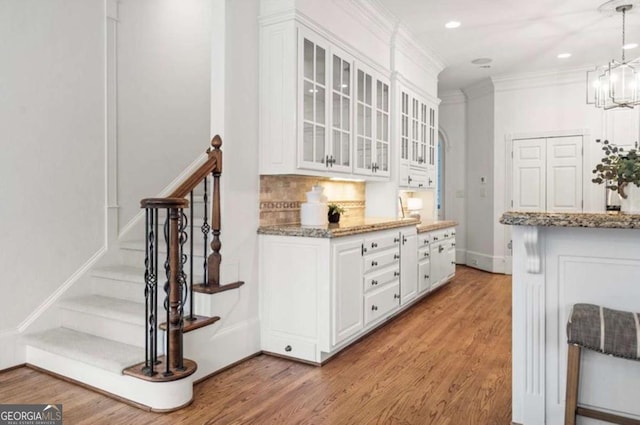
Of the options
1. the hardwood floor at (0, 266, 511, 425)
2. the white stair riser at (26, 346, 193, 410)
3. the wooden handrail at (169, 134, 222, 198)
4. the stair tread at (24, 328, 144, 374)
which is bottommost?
the hardwood floor at (0, 266, 511, 425)

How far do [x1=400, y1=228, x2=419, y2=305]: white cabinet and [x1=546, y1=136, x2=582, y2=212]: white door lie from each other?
10.0ft

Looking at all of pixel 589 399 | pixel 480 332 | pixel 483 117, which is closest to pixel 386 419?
pixel 589 399

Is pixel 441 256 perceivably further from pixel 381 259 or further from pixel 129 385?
pixel 129 385

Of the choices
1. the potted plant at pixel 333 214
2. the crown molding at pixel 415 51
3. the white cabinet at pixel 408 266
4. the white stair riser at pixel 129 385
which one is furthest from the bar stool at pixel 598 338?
the crown molding at pixel 415 51

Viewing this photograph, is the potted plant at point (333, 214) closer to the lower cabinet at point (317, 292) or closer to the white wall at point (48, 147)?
the lower cabinet at point (317, 292)

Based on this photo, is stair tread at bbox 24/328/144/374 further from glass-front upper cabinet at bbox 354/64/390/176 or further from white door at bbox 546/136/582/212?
white door at bbox 546/136/582/212

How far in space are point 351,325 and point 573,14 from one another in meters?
3.90

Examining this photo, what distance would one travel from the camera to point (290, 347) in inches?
125

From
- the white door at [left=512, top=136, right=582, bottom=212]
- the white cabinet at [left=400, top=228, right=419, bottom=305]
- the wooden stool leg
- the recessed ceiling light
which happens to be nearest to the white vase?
the wooden stool leg

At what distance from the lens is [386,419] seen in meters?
2.31

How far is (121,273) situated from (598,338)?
3087 millimetres

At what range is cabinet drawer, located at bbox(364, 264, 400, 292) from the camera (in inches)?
141

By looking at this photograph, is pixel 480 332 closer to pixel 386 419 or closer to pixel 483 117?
pixel 386 419

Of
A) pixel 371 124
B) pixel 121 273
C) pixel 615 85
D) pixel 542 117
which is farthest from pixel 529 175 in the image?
pixel 121 273
